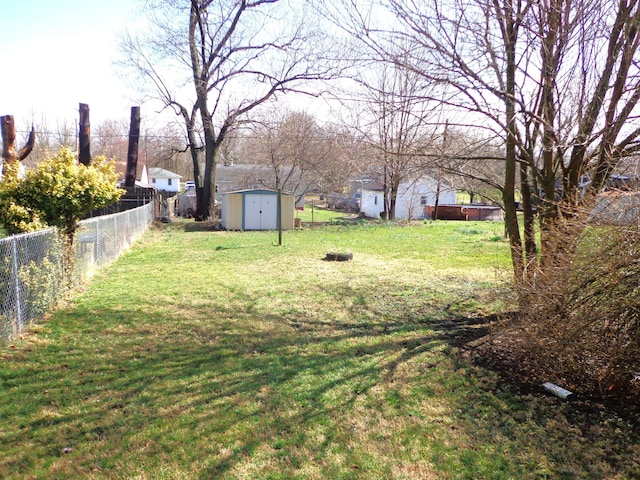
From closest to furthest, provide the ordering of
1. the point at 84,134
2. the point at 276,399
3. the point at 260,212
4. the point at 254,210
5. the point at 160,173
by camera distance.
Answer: the point at 276,399 < the point at 254,210 < the point at 260,212 < the point at 84,134 < the point at 160,173

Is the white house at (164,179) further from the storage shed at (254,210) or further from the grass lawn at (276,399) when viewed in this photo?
the grass lawn at (276,399)

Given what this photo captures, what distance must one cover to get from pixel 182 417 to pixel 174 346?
1.83 m

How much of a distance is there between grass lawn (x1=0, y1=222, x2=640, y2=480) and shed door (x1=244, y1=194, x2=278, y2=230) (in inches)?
577

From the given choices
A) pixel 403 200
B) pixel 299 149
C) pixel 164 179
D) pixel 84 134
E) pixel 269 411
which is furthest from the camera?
pixel 164 179

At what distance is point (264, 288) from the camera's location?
29.4 ft

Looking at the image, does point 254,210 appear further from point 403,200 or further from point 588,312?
point 588,312

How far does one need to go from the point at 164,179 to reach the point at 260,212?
47.3m

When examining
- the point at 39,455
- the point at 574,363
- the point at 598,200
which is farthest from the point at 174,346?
the point at 598,200

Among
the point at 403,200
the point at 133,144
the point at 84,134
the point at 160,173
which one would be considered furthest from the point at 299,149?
the point at 160,173

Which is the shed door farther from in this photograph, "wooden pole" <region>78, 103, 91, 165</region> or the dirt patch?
the dirt patch

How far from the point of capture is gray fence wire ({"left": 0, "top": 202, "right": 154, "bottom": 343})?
215 inches

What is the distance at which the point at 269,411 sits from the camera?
3.94 metres

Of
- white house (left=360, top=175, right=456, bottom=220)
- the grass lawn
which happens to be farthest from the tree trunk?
white house (left=360, top=175, right=456, bottom=220)

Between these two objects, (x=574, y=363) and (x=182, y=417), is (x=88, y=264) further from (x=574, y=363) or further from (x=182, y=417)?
(x=574, y=363)
